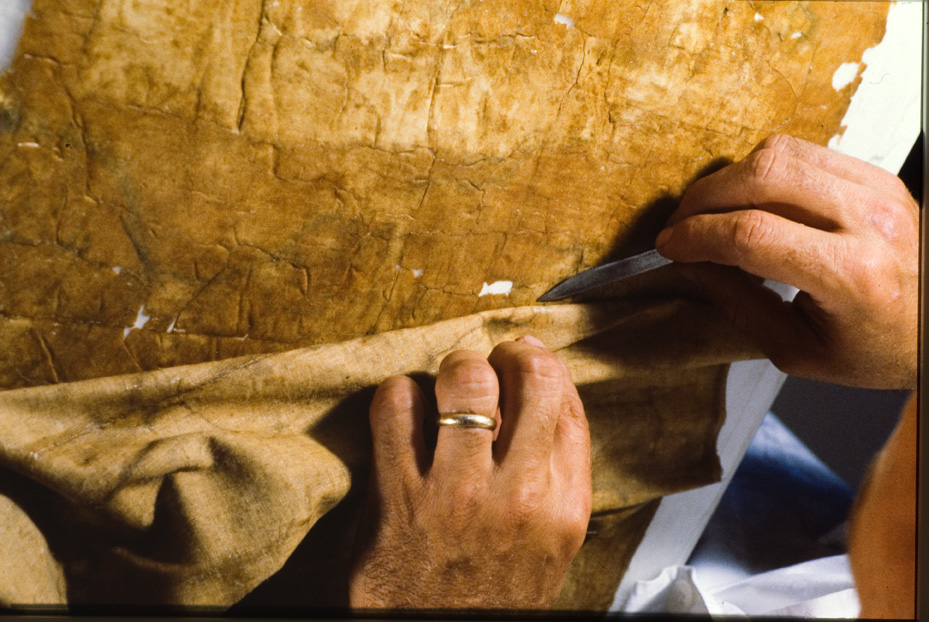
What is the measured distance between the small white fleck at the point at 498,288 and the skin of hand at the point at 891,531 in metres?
0.41

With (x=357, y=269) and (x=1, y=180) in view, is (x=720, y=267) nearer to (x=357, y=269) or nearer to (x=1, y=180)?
(x=357, y=269)

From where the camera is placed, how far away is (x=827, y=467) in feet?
2.36

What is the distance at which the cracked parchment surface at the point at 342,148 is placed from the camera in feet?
1.48

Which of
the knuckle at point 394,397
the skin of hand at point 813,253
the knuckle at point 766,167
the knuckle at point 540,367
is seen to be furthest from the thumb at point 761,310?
the knuckle at point 394,397

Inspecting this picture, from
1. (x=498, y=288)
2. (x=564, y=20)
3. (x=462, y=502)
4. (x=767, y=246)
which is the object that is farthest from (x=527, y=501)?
(x=564, y=20)

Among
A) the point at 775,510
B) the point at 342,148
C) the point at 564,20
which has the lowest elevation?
the point at 775,510

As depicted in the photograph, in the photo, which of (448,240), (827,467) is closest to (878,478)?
(827,467)

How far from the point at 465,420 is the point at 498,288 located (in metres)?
0.16

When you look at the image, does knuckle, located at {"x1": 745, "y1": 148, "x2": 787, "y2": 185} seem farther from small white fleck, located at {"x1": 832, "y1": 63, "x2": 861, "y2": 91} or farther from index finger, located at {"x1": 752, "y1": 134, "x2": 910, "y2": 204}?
small white fleck, located at {"x1": 832, "y1": 63, "x2": 861, "y2": 91}

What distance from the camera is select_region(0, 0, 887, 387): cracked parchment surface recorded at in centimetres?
45

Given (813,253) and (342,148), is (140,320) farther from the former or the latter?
(813,253)

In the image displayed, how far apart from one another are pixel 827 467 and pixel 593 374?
305mm

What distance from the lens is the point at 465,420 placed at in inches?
20.4

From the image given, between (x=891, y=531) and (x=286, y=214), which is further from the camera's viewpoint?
(x=891, y=531)
